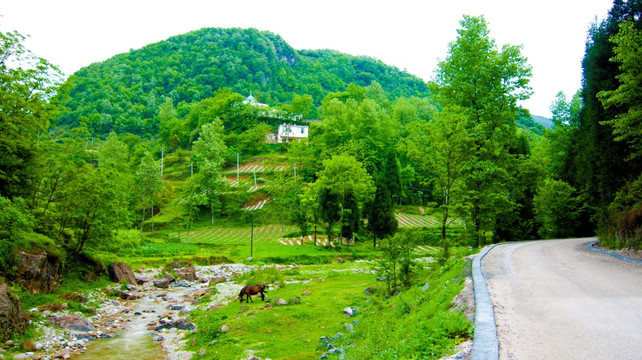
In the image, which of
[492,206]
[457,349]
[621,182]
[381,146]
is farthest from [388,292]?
[381,146]

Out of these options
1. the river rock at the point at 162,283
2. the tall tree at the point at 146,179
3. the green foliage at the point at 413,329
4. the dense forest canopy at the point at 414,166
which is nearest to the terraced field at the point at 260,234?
the dense forest canopy at the point at 414,166

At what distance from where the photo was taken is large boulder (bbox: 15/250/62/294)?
18.6 metres

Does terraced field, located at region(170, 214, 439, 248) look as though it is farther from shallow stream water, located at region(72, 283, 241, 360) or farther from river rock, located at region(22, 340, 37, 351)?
river rock, located at region(22, 340, 37, 351)

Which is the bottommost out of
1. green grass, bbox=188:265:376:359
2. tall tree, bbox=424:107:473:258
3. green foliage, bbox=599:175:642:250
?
green grass, bbox=188:265:376:359

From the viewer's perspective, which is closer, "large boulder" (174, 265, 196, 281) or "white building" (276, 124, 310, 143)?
"large boulder" (174, 265, 196, 281)

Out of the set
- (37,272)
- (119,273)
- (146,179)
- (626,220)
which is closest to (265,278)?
(119,273)

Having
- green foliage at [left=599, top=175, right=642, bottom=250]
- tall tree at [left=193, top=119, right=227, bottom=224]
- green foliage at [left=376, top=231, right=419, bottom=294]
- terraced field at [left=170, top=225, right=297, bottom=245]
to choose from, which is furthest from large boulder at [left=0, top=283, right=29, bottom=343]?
tall tree at [left=193, top=119, right=227, bottom=224]

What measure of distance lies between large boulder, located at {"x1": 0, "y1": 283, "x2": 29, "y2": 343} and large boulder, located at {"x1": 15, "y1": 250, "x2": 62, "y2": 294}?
5.02 metres

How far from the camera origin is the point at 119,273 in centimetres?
2908

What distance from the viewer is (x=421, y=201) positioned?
87438 millimetres

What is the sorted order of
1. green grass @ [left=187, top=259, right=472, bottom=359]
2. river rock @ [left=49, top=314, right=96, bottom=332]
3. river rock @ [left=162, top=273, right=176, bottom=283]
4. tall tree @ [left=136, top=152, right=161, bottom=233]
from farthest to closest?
1. tall tree @ [left=136, top=152, right=161, bottom=233]
2. river rock @ [left=162, top=273, right=176, bottom=283]
3. river rock @ [left=49, top=314, right=96, bottom=332]
4. green grass @ [left=187, top=259, right=472, bottom=359]

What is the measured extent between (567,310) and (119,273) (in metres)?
30.4

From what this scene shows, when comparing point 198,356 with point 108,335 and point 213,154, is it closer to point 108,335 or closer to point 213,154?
point 108,335

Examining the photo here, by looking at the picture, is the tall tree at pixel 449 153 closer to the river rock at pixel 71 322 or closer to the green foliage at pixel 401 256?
the green foliage at pixel 401 256
